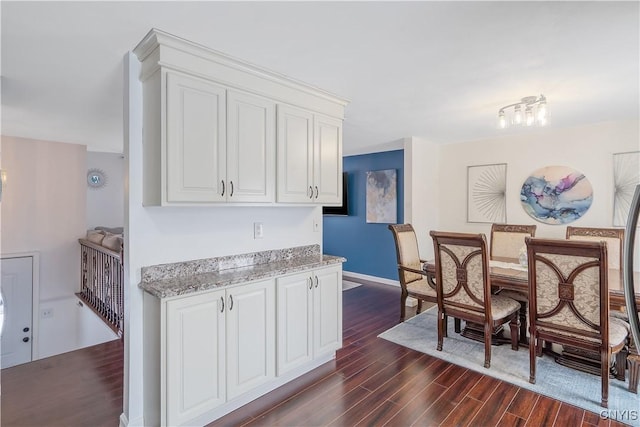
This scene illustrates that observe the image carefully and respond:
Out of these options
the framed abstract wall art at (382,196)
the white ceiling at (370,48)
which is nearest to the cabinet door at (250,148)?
the white ceiling at (370,48)

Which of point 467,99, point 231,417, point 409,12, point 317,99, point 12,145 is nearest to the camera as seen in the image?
point 409,12

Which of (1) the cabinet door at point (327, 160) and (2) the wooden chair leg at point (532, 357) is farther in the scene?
(1) the cabinet door at point (327, 160)

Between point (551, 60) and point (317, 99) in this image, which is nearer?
point (551, 60)

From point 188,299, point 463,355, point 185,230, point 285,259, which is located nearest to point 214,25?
point 185,230

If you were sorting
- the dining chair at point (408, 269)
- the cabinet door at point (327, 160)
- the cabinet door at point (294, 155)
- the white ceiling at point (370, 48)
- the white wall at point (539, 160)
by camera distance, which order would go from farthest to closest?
1. the white wall at point (539, 160)
2. the dining chair at point (408, 269)
3. the cabinet door at point (327, 160)
4. the cabinet door at point (294, 155)
5. the white ceiling at point (370, 48)

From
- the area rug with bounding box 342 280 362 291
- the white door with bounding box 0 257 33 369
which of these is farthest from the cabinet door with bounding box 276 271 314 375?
the white door with bounding box 0 257 33 369

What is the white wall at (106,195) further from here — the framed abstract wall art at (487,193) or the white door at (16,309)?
the framed abstract wall art at (487,193)

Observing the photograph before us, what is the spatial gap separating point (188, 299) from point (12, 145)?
4.49 m

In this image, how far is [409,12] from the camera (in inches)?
65.4

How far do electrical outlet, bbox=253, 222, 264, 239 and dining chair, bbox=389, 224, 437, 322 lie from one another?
5.76ft

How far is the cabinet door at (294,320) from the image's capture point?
240 cm

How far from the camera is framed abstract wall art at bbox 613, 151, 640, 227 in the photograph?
371 cm

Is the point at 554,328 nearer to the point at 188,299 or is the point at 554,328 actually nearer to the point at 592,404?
the point at 592,404

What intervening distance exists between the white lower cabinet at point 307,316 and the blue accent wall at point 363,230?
2.89 m
